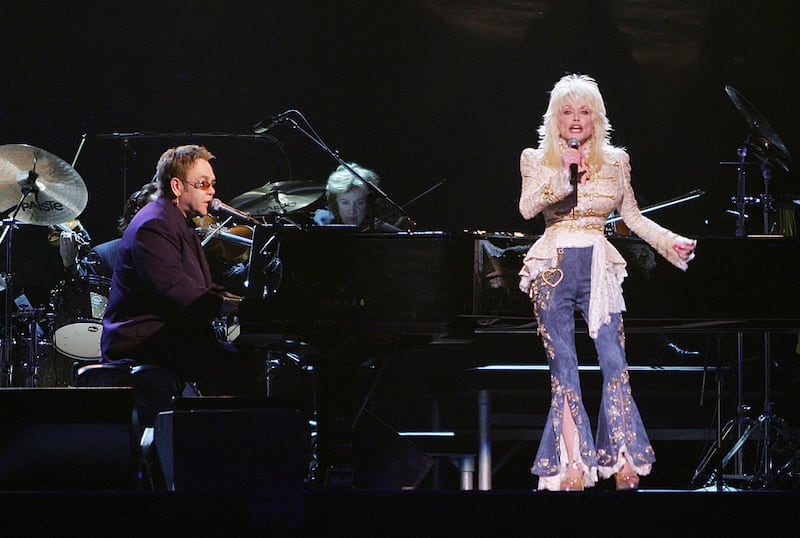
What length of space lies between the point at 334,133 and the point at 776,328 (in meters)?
3.71

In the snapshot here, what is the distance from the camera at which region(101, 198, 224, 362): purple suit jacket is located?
4.74 metres

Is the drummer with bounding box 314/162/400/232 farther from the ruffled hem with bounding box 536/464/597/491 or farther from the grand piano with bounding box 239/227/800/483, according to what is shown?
the ruffled hem with bounding box 536/464/597/491

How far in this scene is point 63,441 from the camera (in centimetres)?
327

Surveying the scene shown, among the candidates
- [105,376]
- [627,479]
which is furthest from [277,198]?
[627,479]

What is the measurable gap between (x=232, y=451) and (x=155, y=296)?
171 centimetres

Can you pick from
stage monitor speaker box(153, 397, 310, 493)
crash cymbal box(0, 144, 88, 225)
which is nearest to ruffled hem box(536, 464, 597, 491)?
stage monitor speaker box(153, 397, 310, 493)

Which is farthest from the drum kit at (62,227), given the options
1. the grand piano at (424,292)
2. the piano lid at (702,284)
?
the piano lid at (702,284)

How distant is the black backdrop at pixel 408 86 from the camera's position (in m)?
7.38

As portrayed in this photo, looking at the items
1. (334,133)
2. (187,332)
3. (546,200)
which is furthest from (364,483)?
(334,133)

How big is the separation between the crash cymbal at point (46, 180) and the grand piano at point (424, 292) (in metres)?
2.80

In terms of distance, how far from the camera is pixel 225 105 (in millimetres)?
7586

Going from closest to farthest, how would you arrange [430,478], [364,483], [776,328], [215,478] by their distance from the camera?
1. [215,478]
2. [776,328]
3. [364,483]
4. [430,478]

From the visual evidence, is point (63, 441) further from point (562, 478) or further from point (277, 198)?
point (277, 198)

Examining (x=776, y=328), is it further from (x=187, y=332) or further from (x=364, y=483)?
(x=187, y=332)
